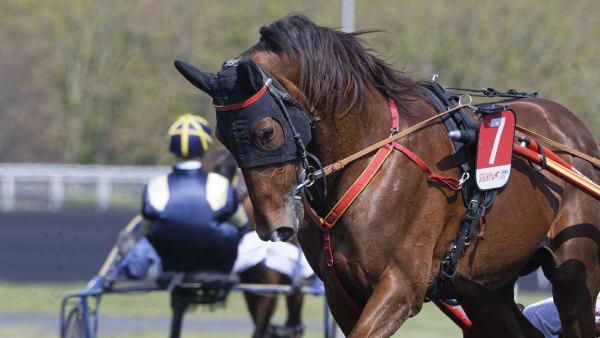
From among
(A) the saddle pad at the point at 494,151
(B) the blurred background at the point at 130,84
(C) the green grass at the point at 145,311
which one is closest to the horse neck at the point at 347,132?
(A) the saddle pad at the point at 494,151

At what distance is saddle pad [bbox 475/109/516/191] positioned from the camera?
144 inches

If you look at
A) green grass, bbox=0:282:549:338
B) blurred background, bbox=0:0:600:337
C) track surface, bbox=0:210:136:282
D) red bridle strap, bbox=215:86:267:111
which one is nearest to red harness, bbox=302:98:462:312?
red bridle strap, bbox=215:86:267:111

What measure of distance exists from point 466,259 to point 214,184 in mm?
3046

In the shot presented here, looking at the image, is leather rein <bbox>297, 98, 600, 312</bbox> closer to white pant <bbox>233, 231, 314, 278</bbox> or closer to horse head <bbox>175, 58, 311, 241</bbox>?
horse head <bbox>175, 58, 311, 241</bbox>

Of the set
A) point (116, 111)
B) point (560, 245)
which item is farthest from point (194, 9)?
point (560, 245)

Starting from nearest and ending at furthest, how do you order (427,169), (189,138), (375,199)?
1. (375,199)
2. (427,169)
3. (189,138)

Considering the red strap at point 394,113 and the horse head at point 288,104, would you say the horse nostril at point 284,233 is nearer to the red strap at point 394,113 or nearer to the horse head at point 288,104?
the horse head at point 288,104

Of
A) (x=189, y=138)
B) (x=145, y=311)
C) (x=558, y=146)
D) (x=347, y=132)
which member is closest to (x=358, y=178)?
(x=347, y=132)

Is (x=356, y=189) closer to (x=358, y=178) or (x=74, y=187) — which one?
(x=358, y=178)

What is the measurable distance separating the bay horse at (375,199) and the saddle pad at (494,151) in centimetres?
11

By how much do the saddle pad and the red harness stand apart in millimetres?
122

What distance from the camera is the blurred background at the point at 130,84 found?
440 inches

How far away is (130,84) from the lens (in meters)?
26.0

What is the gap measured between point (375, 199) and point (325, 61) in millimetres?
595
